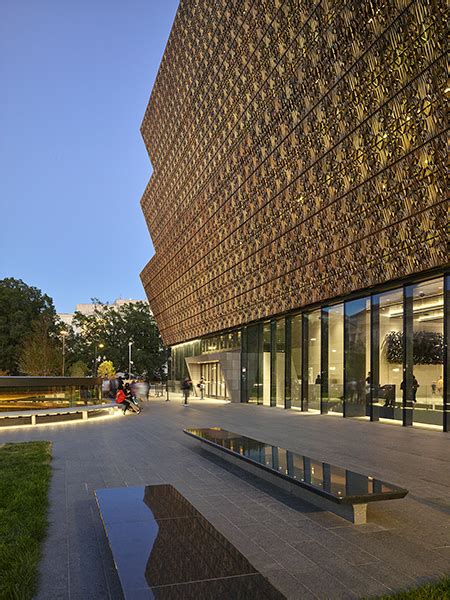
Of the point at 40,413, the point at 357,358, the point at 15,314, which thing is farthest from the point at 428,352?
the point at 15,314

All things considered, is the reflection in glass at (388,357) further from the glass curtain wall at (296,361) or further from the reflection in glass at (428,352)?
the glass curtain wall at (296,361)

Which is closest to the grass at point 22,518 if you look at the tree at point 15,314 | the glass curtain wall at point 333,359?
the glass curtain wall at point 333,359

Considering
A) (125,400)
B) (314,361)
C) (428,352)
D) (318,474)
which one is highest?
(428,352)

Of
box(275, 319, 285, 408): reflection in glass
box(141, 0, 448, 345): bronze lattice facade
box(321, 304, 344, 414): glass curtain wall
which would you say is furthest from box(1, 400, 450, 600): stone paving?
box(275, 319, 285, 408): reflection in glass

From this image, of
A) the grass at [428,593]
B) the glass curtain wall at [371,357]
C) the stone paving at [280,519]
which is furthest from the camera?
the glass curtain wall at [371,357]

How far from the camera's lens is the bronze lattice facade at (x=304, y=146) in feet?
55.9

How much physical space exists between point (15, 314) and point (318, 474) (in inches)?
2748

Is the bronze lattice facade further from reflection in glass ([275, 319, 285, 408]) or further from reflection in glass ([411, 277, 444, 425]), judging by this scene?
reflection in glass ([275, 319, 285, 408])

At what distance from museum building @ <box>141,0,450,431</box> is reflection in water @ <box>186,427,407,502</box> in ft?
31.0

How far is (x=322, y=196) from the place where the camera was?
23.3 m

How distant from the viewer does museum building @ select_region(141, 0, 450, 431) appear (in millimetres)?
17406

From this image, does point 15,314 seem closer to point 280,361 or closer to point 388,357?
point 280,361

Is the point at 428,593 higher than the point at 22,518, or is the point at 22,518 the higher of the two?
the point at 428,593

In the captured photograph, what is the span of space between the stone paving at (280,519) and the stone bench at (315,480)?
183 mm
